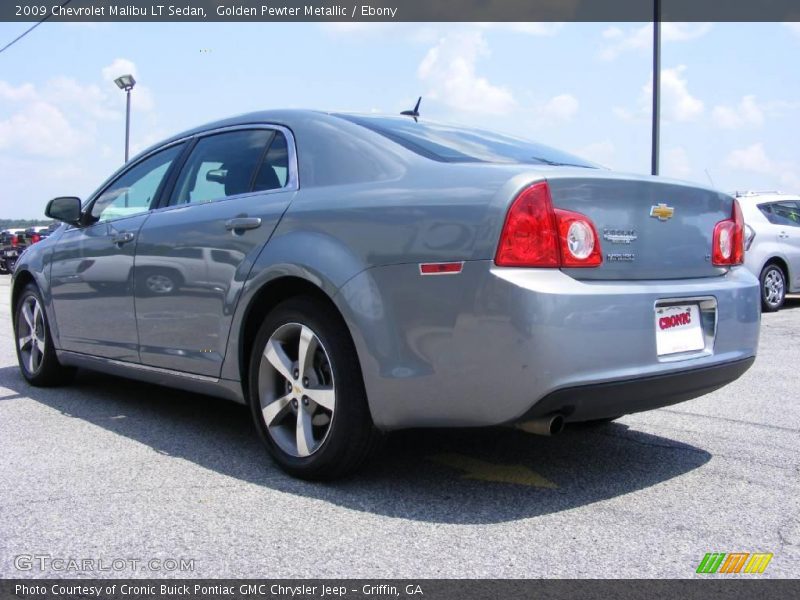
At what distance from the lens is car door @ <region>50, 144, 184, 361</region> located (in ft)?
15.2

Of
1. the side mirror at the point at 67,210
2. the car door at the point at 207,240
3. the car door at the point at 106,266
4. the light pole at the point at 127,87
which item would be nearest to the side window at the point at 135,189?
the car door at the point at 106,266

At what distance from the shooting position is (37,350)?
5.81 m

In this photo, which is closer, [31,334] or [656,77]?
[31,334]

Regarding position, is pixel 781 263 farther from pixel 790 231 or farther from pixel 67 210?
pixel 67 210

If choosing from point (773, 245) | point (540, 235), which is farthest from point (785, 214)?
point (540, 235)

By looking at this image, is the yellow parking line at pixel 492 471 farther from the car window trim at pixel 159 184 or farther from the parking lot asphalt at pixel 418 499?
the car window trim at pixel 159 184

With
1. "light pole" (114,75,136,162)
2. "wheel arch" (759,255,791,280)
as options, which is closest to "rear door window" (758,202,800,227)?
"wheel arch" (759,255,791,280)

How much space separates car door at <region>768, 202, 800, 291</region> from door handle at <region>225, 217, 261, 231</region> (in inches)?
378

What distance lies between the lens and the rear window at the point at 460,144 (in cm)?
350

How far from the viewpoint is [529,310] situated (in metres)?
2.80

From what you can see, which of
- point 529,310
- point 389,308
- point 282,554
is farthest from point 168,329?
point 529,310

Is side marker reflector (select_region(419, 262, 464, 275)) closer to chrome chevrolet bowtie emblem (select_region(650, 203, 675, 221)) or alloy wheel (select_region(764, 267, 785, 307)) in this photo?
chrome chevrolet bowtie emblem (select_region(650, 203, 675, 221))

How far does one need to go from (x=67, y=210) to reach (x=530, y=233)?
344 centimetres

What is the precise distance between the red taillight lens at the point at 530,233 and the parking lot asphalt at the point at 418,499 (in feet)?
2.97
